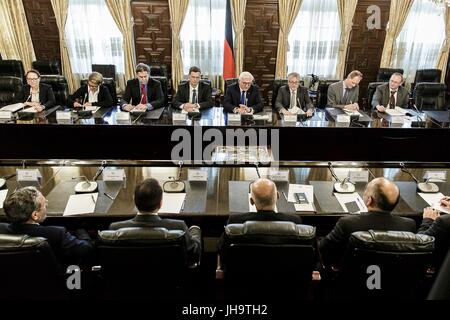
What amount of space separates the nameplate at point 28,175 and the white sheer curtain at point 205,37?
12.9ft

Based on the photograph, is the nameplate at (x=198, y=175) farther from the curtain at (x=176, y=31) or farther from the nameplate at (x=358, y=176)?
the curtain at (x=176, y=31)

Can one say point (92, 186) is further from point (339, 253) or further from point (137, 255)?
point (339, 253)

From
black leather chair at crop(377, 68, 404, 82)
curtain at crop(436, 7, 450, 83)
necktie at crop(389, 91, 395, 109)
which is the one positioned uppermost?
curtain at crop(436, 7, 450, 83)

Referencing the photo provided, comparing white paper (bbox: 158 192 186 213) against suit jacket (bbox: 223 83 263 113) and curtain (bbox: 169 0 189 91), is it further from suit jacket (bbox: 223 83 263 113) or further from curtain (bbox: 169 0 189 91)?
curtain (bbox: 169 0 189 91)

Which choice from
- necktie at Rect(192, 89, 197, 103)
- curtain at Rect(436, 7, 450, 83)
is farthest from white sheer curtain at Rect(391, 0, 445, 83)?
necktie at Rect(192, 89, 197, 103)

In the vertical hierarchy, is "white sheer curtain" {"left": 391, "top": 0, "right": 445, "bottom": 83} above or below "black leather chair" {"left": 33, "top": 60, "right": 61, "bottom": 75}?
above

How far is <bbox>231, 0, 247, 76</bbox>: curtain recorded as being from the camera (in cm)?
583

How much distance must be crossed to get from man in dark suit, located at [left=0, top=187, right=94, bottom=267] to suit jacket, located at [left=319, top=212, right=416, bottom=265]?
4.49 ft

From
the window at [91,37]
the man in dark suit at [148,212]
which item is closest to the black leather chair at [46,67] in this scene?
the window at [91,37]

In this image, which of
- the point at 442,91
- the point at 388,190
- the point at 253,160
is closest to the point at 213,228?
the point at 253,160

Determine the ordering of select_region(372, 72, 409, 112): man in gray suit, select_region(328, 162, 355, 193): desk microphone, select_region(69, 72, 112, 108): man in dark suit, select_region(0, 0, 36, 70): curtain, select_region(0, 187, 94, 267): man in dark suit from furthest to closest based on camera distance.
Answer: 1. select_region(0, 0, 36, 70): curtain
2. select_region(372, 72, 409, 112): man in gray suit
3. select_region(69, 72, 112, 108): man in dark suit
4. select_region(328, 162, 355, 193): desk microphone
5. select_region(0, 187, 94, 267): man in dark suit

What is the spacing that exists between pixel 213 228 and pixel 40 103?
10.2ft

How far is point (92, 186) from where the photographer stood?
8.41 ft

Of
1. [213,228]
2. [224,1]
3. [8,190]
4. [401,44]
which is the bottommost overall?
[213,228]
